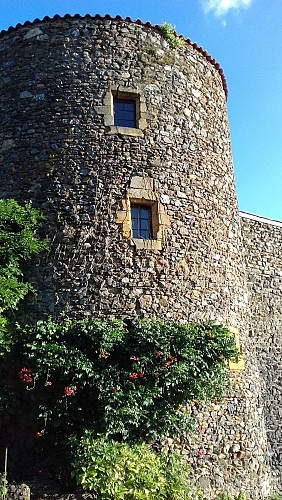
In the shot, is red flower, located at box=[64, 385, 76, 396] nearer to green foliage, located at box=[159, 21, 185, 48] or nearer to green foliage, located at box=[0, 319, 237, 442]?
green foliage, located at box=[0, 319, 237, 442]

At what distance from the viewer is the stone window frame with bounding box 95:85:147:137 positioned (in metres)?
9.27

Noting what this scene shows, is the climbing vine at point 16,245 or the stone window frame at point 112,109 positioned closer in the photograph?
the climbing vine at point 16,245

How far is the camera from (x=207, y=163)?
1009 centimetres

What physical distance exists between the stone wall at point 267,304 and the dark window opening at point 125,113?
531 centimetres

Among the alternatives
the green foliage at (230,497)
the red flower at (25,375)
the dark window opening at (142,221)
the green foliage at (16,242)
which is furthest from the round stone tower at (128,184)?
the red flower at (25,375)

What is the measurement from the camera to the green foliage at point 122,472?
6.86 m

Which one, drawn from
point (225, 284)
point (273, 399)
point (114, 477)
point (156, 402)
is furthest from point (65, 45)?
point (273, 399)

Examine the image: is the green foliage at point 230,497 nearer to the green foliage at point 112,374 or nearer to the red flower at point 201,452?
the red flower at point 201,452

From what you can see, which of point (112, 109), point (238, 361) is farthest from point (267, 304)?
point (112, 109)

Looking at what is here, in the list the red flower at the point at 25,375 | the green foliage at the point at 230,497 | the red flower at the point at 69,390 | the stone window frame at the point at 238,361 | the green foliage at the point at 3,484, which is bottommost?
the green foliage at the point at 230,497

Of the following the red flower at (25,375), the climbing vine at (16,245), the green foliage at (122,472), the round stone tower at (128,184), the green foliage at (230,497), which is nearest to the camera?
the green foliage at (122,472)

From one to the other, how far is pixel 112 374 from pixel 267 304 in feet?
22.6

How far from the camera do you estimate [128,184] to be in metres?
9.02

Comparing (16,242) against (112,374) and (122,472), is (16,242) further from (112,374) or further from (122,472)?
(122,472)
